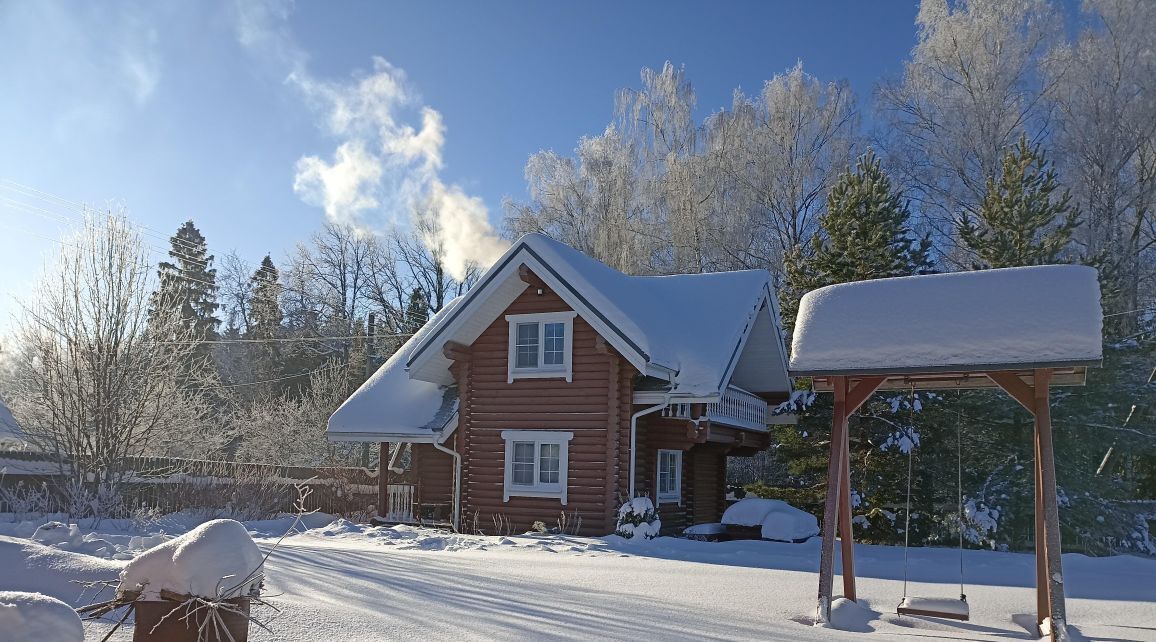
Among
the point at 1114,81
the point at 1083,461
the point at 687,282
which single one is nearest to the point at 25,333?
the point at 687,282

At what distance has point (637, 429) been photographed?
19.1m

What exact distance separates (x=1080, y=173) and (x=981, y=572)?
20.8m

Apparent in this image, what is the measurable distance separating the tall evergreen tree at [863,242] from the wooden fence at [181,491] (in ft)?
45.2

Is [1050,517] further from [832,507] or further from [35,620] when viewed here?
[35,620]

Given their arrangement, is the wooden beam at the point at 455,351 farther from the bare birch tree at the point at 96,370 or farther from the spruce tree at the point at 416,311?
the spruce tree at the point at 416,311

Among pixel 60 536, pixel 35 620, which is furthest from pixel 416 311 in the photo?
pixel 35 620

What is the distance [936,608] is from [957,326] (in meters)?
2.88

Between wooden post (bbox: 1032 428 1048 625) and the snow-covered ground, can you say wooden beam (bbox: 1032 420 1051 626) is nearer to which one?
wooden post (bbox: 1032 428 1048 625)

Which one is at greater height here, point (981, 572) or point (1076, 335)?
point (1076, 335)

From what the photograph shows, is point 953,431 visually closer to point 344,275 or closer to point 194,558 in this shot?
point 194,558

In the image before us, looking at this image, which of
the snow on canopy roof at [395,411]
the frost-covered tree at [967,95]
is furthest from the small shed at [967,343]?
the frost-covered tree at [967,95]

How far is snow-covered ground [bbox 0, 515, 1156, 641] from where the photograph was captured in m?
6.61

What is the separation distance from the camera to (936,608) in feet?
28.6

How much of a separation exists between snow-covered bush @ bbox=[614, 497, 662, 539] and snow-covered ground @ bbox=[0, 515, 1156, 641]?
3.76 ft
